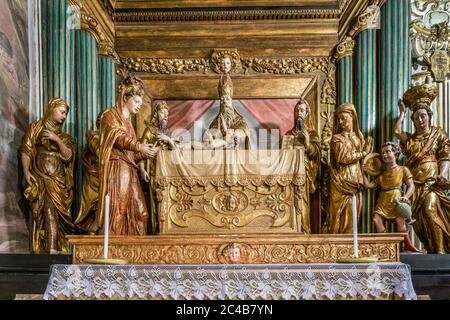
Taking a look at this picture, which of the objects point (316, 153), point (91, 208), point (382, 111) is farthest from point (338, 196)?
point (91, 208)

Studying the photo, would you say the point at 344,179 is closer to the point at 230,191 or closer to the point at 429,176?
the point at 429,176

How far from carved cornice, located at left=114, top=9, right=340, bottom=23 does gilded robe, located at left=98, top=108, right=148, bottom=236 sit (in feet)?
9.04

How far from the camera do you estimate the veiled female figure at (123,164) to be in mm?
7059

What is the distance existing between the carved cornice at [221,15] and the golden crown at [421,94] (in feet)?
6.00

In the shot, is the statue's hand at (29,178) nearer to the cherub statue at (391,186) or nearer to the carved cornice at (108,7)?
the carved cornice at (108,7)

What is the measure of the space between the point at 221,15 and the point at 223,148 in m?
3.01

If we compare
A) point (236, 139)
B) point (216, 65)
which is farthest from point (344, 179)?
point (216, 65)

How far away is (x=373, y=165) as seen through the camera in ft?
25.7

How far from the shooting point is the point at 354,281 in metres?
5.43

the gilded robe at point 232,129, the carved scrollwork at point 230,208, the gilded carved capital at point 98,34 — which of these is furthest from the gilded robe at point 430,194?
the gilded carved capital at point 98,34

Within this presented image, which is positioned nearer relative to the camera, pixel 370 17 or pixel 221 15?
pixel 370 17

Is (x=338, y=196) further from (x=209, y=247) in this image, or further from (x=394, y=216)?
(x=209, y=247)

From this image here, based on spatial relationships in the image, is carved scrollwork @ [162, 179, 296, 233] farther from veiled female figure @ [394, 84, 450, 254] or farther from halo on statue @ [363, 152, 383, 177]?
veiled female figure @ [394, 84, 450, 254]
